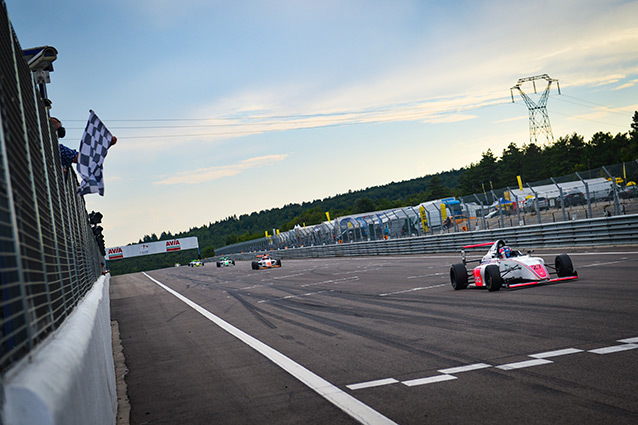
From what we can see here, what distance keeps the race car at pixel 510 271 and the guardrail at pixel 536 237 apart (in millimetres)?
7538

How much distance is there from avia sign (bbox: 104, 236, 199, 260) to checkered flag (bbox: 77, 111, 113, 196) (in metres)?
94.8

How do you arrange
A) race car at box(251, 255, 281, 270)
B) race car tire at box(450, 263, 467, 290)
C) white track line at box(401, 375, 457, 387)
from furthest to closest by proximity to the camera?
1. race car at box(251, 255, 281, 270)
2. race car tire at box(450, 263, 467, 290)
3. white track line at box(401, 375, 457, 387)

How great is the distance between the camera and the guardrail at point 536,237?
19016 millimetres

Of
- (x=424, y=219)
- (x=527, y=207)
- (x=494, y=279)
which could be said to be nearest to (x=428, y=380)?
(x=494, y=279)

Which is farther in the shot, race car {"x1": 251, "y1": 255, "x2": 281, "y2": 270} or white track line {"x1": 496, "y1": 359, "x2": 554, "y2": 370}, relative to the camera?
race car {"x1": 251, "y1": 255, "x2": 281, "y2": 270}

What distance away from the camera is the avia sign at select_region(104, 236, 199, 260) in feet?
346

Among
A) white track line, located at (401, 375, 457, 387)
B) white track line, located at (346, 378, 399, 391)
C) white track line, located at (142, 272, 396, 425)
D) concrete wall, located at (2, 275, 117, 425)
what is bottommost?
white track line, located at (401, 375, 457, 387)

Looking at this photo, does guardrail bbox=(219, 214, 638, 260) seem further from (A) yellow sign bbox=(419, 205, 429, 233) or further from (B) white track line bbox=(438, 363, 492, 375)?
(B) white track line bbox=(438, 363, 492, 375)

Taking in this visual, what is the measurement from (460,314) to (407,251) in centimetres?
2553

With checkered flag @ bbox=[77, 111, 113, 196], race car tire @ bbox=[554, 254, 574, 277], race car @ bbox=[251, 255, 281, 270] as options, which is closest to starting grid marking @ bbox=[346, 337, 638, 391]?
race car tire @ bbox=[554, 254, 574, 277]

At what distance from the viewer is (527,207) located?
23.9 meters

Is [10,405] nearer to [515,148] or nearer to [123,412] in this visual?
[123,412]

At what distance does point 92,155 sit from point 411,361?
9576 millimetres

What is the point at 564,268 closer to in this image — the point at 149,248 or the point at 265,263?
the point at 265,263
